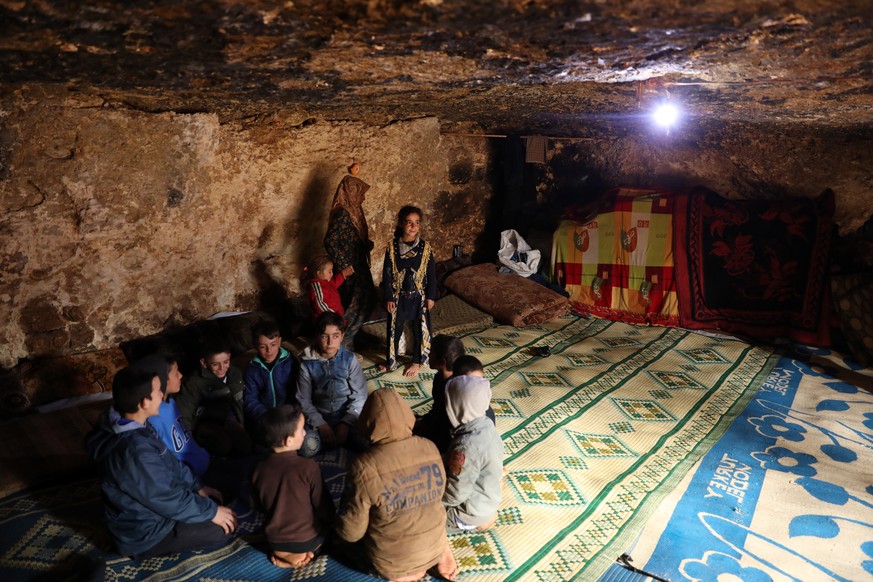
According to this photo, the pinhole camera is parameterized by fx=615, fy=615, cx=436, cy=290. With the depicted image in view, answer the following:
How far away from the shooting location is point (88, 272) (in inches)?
173

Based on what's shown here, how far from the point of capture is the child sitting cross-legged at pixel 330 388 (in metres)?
3.63

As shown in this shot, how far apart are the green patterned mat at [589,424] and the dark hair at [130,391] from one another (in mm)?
1563

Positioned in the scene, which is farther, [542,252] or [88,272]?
[542,252]

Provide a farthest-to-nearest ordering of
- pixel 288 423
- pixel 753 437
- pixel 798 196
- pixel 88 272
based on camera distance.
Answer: pixel 798 196 → pixel 88 272 → pixel 753 437 → pixel 288 423

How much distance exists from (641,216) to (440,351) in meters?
3.91

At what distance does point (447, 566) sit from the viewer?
8.71 feet

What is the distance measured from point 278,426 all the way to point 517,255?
15.4 feet

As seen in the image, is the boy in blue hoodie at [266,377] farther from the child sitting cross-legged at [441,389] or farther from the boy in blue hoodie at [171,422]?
the child sitting cross-legged at [441,389]

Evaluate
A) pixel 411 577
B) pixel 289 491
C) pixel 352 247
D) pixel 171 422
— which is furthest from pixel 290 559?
pixel 352 247

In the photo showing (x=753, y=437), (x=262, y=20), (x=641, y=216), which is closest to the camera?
(x=262, y=20)

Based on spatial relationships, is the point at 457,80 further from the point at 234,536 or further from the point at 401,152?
the point at 401,152

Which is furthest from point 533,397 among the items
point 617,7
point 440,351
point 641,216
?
point 617,7

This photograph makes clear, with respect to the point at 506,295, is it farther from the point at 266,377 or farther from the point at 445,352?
the point at 266,377

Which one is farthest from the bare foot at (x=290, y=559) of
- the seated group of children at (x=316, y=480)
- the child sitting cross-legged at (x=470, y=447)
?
the child sitting cross-legged at (x=470, y=447)
